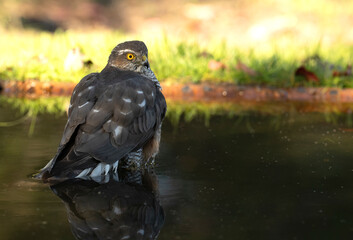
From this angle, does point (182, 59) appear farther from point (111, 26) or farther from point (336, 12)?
point (111, 26)

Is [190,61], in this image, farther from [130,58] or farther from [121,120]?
[121,120]

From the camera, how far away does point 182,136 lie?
6.93 meters

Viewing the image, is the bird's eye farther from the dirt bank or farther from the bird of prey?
the dirt bank

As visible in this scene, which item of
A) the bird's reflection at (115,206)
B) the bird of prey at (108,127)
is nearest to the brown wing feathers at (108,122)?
the bird of prey at (108,127)

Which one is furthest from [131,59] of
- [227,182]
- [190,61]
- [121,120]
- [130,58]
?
[190,61]

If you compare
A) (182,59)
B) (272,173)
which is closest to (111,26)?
(182,59)

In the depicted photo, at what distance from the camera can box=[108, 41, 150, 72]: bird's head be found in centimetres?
602

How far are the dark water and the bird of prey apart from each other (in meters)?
0.17

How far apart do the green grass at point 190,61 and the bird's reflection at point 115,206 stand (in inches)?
152

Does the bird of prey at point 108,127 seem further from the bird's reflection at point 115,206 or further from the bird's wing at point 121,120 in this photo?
the bird's reflection at point 115,206

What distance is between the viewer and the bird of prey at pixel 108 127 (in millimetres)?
5051

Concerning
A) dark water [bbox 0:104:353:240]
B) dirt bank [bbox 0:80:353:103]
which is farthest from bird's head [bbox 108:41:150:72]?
dirt bank [bbox 0:80:353:103]

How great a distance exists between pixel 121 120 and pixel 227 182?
89 cm

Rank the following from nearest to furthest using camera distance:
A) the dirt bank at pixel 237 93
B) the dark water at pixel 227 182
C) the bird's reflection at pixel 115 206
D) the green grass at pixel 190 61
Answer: the bird's reflection at pixel 115 206, the dark water at pixel 227 182, the dirt bank at pixel 237 93, the green grass at pixel 190 61
